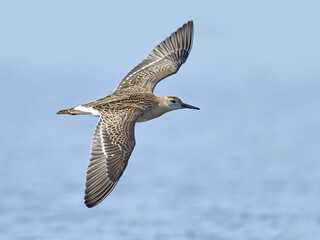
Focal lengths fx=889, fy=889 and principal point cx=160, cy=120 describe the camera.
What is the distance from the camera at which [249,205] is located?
23.9 metres

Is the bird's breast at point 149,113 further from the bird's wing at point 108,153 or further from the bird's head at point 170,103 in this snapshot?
the bird's wing at point 108,153

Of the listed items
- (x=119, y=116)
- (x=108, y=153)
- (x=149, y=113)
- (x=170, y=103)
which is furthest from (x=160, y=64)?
(x=108, y=153)

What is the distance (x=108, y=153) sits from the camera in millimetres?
13188

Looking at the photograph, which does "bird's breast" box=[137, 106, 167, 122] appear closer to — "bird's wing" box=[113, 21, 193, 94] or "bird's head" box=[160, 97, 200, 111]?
"bird's head" box=[160, 97, 200, 111]

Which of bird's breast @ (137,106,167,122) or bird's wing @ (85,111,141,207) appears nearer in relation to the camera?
bird's wing @ (85,111,141,207)

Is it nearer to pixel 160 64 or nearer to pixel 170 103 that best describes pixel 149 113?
pixel 170 103

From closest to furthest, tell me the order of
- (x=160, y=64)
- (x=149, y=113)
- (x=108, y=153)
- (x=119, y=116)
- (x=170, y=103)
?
1. (x=108, y=153)
2. (x=119, y=116)
3. (x=149, y=113)
4. (x=170, y=103)
5. (x=160, y=64)

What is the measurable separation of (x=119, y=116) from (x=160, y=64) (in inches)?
115

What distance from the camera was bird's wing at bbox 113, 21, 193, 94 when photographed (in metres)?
15.5

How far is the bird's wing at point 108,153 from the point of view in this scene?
12788 millimetres

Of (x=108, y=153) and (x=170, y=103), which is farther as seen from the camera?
(x=170, y=103)

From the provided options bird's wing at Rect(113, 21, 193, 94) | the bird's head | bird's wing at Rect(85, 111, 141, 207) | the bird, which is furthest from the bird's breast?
bird's wing at Rect(113, 21, 193, 94)

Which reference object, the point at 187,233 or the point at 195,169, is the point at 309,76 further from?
the point at 187,233

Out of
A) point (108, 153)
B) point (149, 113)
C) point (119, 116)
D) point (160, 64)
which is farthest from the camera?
point (160, 64)
